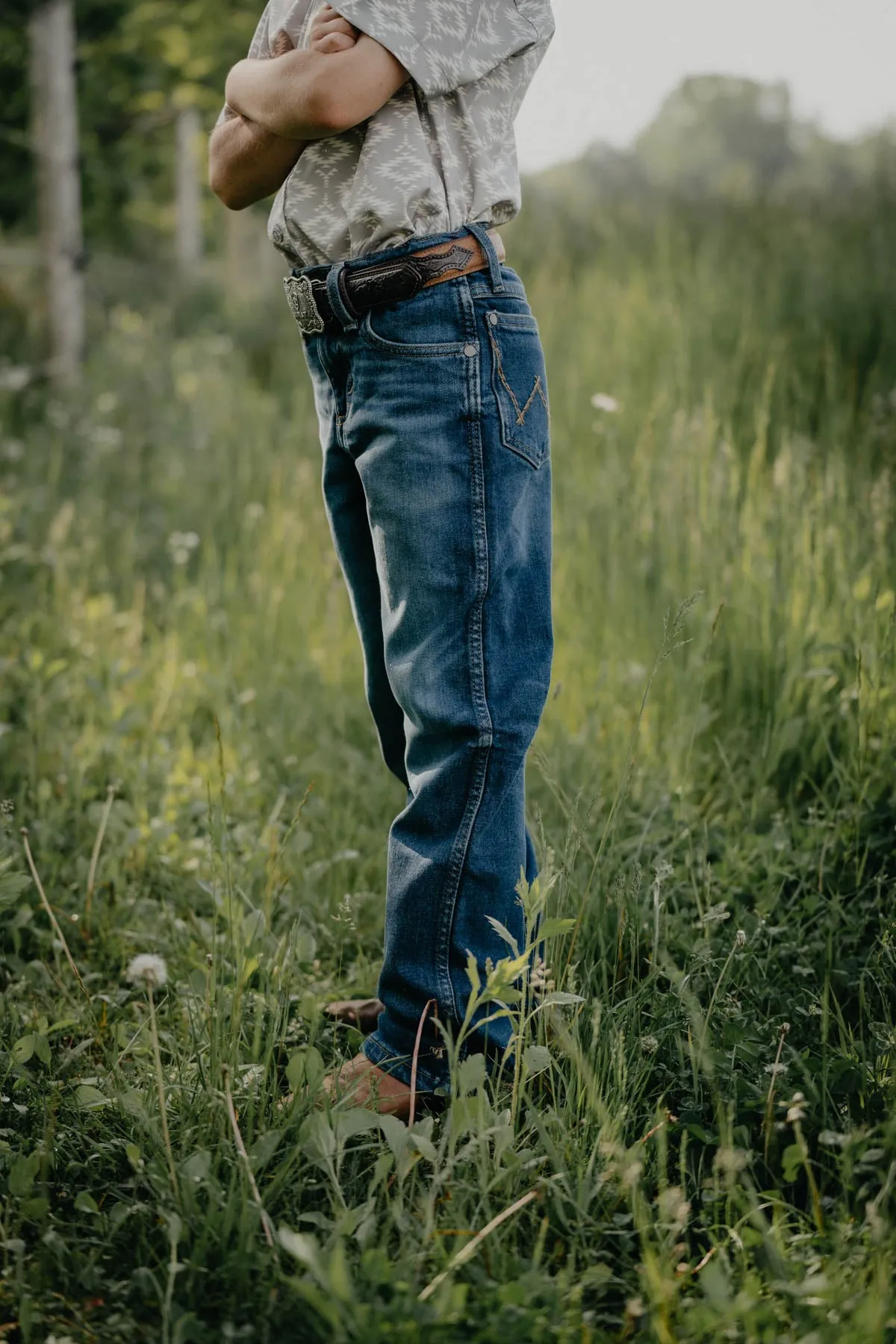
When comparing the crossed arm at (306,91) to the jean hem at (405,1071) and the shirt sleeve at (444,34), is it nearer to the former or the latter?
the shirt sleeve at (444,34)

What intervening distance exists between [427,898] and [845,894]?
104 cm

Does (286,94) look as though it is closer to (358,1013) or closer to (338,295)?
(338,295)

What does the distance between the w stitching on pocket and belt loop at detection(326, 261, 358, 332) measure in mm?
210

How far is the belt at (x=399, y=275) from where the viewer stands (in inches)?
62.4

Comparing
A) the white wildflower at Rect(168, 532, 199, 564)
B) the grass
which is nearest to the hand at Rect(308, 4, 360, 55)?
the grass

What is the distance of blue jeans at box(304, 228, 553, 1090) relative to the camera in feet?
5.30

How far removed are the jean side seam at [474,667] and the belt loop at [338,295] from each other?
170 millimetres

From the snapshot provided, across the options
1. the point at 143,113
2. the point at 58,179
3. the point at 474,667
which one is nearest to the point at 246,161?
the point at 474,667

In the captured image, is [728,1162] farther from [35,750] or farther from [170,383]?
[170,383]

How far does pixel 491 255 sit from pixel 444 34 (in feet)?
1.02

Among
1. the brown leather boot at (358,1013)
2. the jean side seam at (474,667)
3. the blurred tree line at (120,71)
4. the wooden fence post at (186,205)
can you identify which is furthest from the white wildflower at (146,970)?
the wooden fence post at (186,205)

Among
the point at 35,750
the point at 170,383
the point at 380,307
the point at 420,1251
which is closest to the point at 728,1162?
the point at 420,1251

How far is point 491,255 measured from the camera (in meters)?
1.62

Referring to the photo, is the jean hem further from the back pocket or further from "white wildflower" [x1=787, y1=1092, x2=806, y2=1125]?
the back pocket
